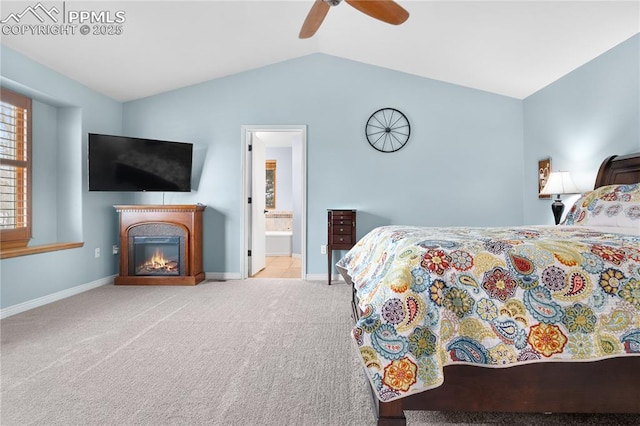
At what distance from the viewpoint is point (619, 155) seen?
2996 mm

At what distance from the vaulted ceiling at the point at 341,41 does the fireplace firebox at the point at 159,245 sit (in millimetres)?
1595

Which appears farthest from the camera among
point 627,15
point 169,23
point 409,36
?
point 409,36

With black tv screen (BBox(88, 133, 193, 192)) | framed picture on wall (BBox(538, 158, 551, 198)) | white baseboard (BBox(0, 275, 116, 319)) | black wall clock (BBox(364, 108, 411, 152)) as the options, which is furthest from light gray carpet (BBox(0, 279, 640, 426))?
framed picture on wall (BBox(538, 158, 551, 198))

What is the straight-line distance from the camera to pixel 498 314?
1.32 metres

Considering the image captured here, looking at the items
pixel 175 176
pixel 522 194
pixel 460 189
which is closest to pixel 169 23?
pixel 175 176

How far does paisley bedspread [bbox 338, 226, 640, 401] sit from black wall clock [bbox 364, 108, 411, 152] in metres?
3.39

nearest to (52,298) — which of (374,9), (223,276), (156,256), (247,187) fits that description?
(156,256)

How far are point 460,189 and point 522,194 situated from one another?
0.78 metres

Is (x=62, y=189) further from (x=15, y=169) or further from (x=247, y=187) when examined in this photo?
(x=247, y=187)

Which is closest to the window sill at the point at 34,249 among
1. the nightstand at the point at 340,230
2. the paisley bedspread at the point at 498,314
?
the nightstand at the point at 340,230

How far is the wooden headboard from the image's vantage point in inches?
107

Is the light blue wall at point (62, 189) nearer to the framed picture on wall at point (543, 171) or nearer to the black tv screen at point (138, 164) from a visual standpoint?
the black tv screen at point (138, 164)

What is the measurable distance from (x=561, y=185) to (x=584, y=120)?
70cm

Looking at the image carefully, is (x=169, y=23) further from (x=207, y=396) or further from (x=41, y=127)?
(x=207, y=396)
